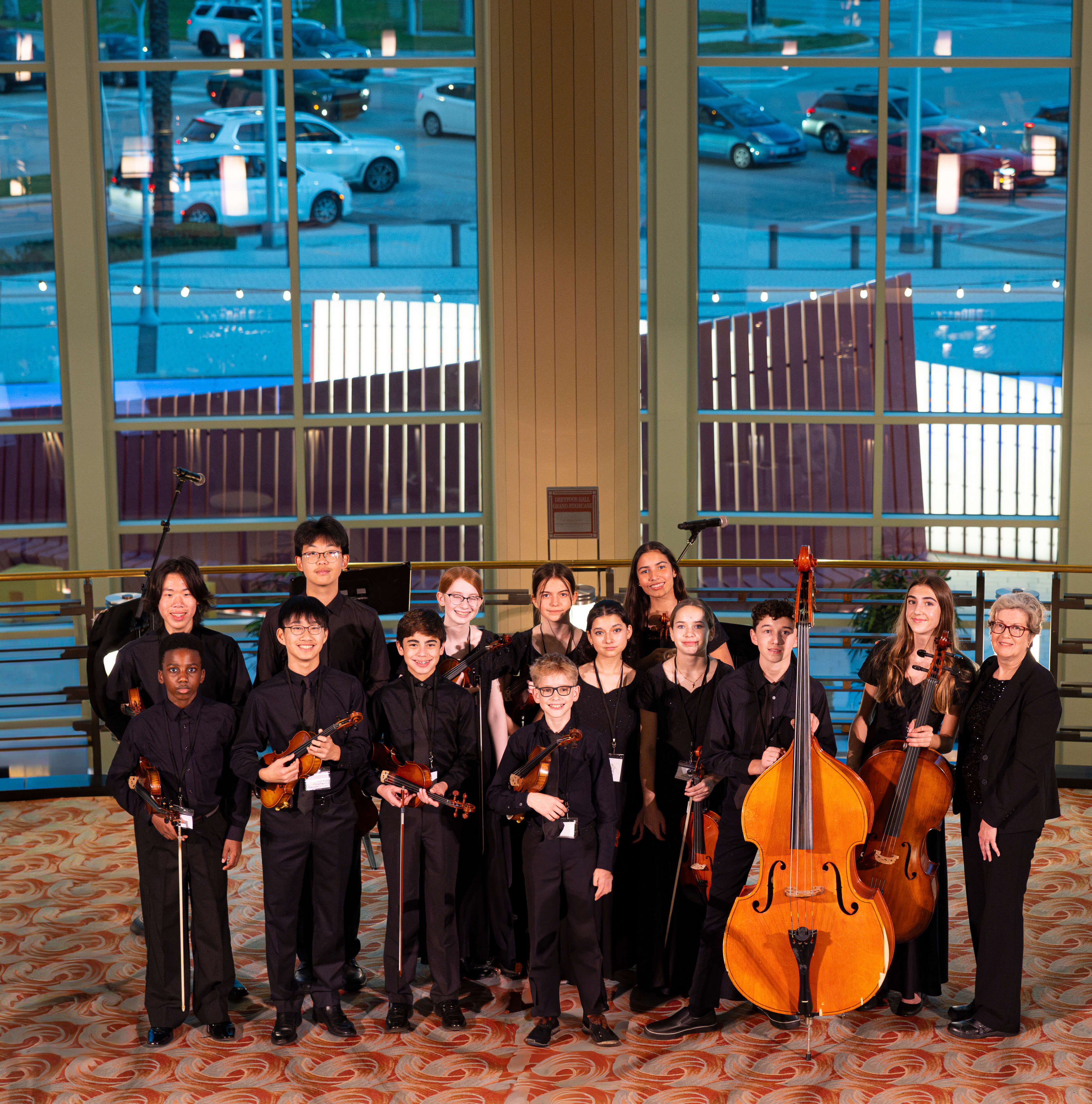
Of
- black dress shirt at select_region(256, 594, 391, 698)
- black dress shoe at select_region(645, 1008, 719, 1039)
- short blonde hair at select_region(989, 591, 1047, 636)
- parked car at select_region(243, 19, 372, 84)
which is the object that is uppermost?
parked car at select_region(243, 19, 372, 84)

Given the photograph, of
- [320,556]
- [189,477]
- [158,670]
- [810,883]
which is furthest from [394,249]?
[810,883]

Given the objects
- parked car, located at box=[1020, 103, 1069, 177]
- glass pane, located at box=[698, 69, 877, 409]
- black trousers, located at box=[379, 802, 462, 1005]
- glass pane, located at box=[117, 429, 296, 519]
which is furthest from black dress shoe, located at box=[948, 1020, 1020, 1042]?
parked car, located at box=[1020, 103, 1069, 177]

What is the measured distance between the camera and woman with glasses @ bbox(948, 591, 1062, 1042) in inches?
123

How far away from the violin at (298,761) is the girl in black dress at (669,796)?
2.94 feet

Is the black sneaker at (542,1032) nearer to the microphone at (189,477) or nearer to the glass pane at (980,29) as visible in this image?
the microphone at (189,477)

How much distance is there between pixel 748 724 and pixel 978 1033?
1.11m

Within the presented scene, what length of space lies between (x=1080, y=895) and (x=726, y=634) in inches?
72.9

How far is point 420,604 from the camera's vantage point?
24.3 ft

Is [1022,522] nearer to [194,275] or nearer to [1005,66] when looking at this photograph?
[1005,66]

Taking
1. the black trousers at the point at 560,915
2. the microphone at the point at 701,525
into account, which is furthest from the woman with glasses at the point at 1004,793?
the microphone at the point at 701,525

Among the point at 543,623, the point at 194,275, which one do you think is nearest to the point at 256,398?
the point at 194,275

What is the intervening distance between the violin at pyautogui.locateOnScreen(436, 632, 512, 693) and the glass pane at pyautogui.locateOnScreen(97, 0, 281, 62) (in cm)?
516

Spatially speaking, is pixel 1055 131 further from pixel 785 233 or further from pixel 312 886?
pixel 312 886

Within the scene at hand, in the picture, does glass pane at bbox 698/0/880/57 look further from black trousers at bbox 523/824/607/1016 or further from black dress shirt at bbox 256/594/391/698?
black trousers at bbox 523/824/607/1016
